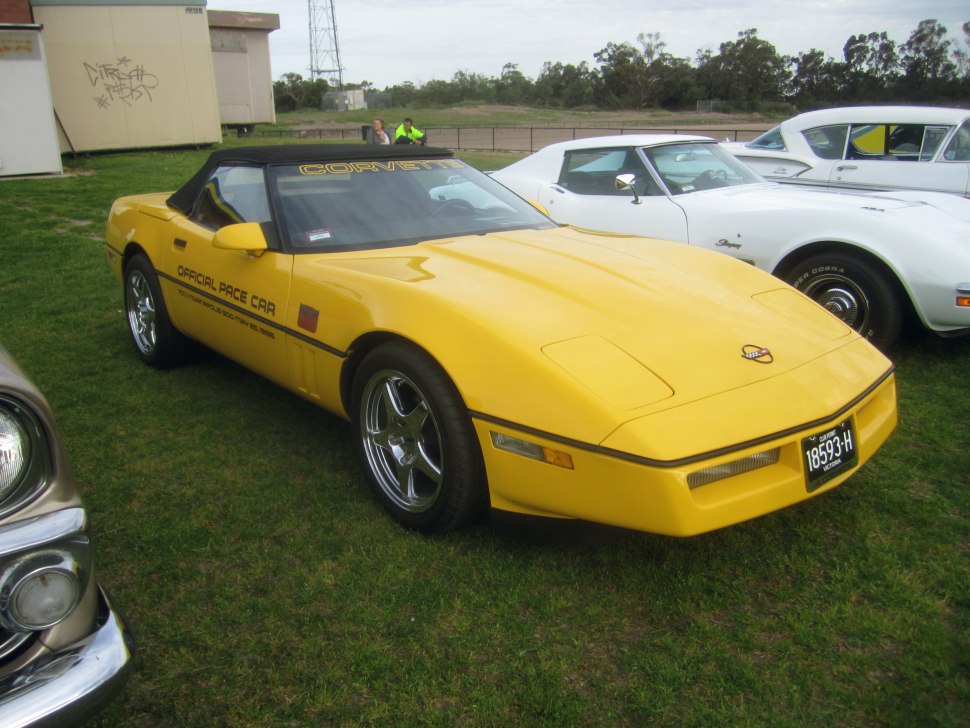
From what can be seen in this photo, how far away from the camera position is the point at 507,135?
29.9 meters

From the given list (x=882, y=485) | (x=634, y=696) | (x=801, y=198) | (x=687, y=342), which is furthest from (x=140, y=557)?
(x=801, y=198)

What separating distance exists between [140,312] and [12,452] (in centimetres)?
339

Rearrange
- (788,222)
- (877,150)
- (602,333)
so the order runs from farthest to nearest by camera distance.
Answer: (877,150)
(788,222)
(602,333)

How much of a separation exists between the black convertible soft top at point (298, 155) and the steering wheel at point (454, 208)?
372 millimetres

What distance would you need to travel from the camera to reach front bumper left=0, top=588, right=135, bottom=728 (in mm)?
1461

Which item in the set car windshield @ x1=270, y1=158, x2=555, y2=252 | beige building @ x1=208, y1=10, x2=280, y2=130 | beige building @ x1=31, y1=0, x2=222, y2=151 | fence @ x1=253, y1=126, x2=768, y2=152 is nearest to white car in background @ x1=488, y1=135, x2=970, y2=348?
car windshield @ x1=270, y1=158, x2=555, y2=252

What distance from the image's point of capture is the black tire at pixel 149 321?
4406 mm

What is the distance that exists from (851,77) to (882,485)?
130 ft

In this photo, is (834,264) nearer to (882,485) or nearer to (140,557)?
(882,485)

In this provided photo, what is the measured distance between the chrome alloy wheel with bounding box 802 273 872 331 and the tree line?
21945 millimetres

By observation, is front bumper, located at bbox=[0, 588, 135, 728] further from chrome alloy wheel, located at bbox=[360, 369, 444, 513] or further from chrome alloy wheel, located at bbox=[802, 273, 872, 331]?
chrome alloy wheel, located at bbox=[802, 273, 872, 331]

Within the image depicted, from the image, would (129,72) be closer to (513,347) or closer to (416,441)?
(416,441)

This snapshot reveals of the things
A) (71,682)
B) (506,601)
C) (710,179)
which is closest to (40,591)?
(71,682)

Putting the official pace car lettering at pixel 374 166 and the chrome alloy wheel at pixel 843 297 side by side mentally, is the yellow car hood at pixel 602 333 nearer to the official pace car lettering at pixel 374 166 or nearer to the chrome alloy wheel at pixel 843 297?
the official pace car lettering at pixel 374 166
